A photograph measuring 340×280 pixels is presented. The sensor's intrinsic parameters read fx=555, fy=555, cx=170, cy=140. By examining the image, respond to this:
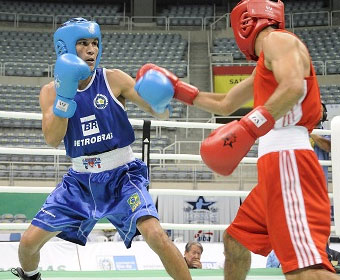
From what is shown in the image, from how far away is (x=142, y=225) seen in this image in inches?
100

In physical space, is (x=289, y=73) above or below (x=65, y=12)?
below

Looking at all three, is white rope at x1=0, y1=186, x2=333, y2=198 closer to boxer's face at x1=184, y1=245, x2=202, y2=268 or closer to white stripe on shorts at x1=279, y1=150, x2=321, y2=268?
boxer's face at x1=184, y1=245, x2=202, y2=268

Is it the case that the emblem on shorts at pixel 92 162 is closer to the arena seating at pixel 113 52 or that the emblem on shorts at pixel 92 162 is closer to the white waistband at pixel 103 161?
the white waistband at pixel 103 161

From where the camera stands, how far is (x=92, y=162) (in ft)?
9.02

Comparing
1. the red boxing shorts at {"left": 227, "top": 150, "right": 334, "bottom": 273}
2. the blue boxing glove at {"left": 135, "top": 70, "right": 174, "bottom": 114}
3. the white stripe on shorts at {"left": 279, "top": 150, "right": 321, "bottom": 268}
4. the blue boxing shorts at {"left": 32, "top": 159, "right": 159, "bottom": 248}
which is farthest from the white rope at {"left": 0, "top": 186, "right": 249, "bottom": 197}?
the white stripe on shorts at {"left": 279, "top": 150, "right": 321, "bottom": 268}

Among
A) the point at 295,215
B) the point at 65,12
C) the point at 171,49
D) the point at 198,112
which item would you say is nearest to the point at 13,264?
the point at 295,215

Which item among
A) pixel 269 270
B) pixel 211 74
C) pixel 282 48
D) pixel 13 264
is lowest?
pixel 13 264

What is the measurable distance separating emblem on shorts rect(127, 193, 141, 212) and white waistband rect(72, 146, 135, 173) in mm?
206

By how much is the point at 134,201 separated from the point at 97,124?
43 centimetres

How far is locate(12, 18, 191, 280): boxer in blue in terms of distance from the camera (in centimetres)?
265

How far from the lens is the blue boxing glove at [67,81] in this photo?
97.2 inches

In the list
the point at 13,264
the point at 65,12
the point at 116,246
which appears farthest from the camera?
the point at 65,12

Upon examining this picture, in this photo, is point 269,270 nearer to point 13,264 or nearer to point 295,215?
point 295,215

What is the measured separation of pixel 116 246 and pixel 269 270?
3.02 m
